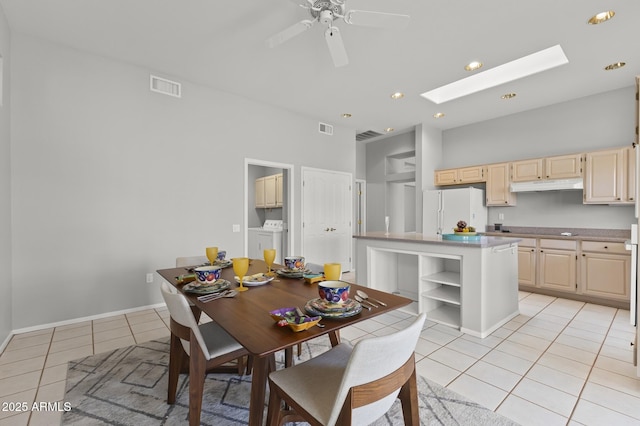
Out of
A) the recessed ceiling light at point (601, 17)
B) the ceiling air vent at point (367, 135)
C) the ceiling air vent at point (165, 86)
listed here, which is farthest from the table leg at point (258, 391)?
the ceiling air vent at point (367, 135)

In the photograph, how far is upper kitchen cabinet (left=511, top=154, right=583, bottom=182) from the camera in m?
4.28

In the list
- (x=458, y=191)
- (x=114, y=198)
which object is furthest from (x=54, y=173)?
(x=458, y=191)

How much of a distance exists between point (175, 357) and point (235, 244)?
2.64 meters

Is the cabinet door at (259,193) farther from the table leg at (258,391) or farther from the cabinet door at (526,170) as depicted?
the table leg at (258,391)

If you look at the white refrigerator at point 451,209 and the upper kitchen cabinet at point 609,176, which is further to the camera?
the white refrigerator at point 451,209

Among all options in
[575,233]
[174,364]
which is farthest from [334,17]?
[575,233]

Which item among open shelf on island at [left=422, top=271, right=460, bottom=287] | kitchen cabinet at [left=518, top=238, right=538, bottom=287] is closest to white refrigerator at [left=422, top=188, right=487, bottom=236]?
kitchen cabinet at [left=518, top=238, right=538, bottom=287]

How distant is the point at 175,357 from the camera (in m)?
1.78

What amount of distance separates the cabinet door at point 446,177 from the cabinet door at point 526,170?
1.01m

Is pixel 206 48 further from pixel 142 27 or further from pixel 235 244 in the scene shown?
pixel 235 244

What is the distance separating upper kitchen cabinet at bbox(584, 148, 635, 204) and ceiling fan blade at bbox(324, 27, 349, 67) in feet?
13.1

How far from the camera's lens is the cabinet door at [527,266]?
14.8 feet

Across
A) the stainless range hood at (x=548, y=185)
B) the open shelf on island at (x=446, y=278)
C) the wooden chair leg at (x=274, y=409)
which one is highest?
the stainless range hood at (x=548, y=185)

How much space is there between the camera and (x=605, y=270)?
3871 mm
